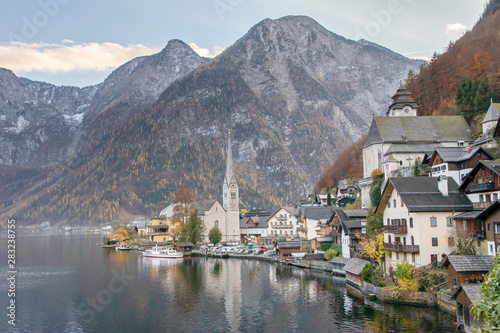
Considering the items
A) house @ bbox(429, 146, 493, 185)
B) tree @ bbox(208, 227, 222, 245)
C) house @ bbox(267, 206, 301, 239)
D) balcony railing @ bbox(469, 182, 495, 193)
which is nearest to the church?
tree @ bbox(208, 227, 222, 245)

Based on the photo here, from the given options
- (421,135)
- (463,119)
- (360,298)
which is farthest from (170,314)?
(463,119)

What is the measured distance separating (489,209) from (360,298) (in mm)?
14318

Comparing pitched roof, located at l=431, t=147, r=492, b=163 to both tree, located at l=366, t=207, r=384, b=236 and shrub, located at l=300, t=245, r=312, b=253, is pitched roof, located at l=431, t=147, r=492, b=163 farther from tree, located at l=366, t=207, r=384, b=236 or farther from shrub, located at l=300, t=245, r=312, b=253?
shrub, located at l=300, t=245, r=312, b=253

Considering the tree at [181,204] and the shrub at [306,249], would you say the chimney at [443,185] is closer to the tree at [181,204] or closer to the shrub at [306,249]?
the shrub at [306,249]

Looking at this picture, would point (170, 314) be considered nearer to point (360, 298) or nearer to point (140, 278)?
point (360, 298)

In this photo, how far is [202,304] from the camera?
42938mm

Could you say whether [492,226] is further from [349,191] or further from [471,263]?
[349,191]

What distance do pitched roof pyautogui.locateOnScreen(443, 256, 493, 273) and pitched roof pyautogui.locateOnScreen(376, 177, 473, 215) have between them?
792 cm

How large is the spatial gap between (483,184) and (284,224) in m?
67.9

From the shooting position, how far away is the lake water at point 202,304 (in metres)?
34.5

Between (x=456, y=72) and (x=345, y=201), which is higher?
(x=456, y=72)

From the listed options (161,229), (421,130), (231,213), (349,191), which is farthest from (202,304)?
(161,229)

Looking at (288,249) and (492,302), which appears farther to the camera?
(288,249)

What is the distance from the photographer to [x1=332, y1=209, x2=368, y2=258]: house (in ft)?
196
